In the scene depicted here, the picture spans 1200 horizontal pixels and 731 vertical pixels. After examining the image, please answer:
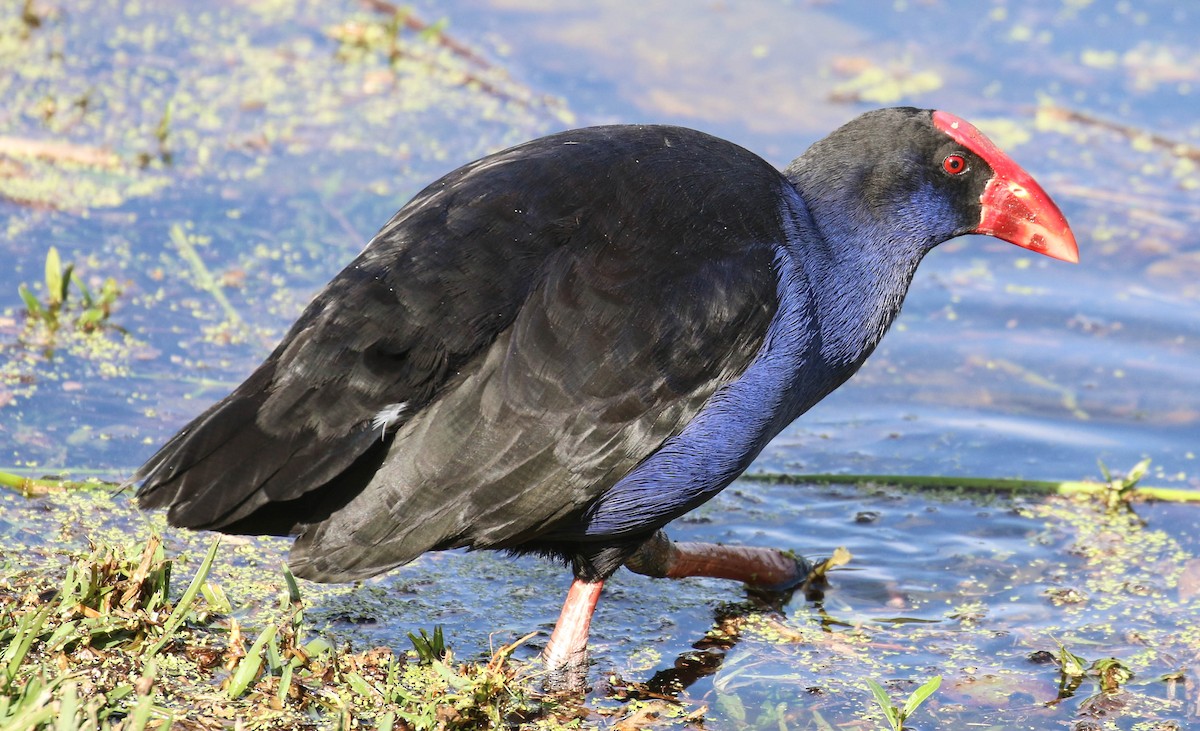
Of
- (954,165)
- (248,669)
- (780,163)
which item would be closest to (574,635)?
(248,669)

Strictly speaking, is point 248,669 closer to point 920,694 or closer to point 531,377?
point 531,377

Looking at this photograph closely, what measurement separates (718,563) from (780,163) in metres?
2.90

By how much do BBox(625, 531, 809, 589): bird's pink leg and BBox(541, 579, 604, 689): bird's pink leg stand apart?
34 centimetres

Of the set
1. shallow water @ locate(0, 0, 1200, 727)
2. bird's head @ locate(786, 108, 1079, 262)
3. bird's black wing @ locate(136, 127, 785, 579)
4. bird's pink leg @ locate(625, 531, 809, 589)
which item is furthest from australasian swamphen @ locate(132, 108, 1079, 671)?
shallow water @ locate(0, 0, 1200, 727)

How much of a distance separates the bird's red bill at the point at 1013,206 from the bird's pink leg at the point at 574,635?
1.43 m

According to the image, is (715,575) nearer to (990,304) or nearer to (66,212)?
(990,304)

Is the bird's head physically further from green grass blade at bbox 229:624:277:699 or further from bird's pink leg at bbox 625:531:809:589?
green grass blade at bbox 229:624:277:699

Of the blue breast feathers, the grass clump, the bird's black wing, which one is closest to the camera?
the grass clump

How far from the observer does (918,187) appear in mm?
3596

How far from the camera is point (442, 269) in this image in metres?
2.97

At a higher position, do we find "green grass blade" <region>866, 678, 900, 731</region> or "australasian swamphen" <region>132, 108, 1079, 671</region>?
"australasian swamphen" <region>132, 108, 1079, 671</region>

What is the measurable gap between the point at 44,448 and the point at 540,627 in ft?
4.93

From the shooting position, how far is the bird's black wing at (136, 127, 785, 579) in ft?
9.40

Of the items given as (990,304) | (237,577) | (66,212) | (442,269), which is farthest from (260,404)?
(990,304)
